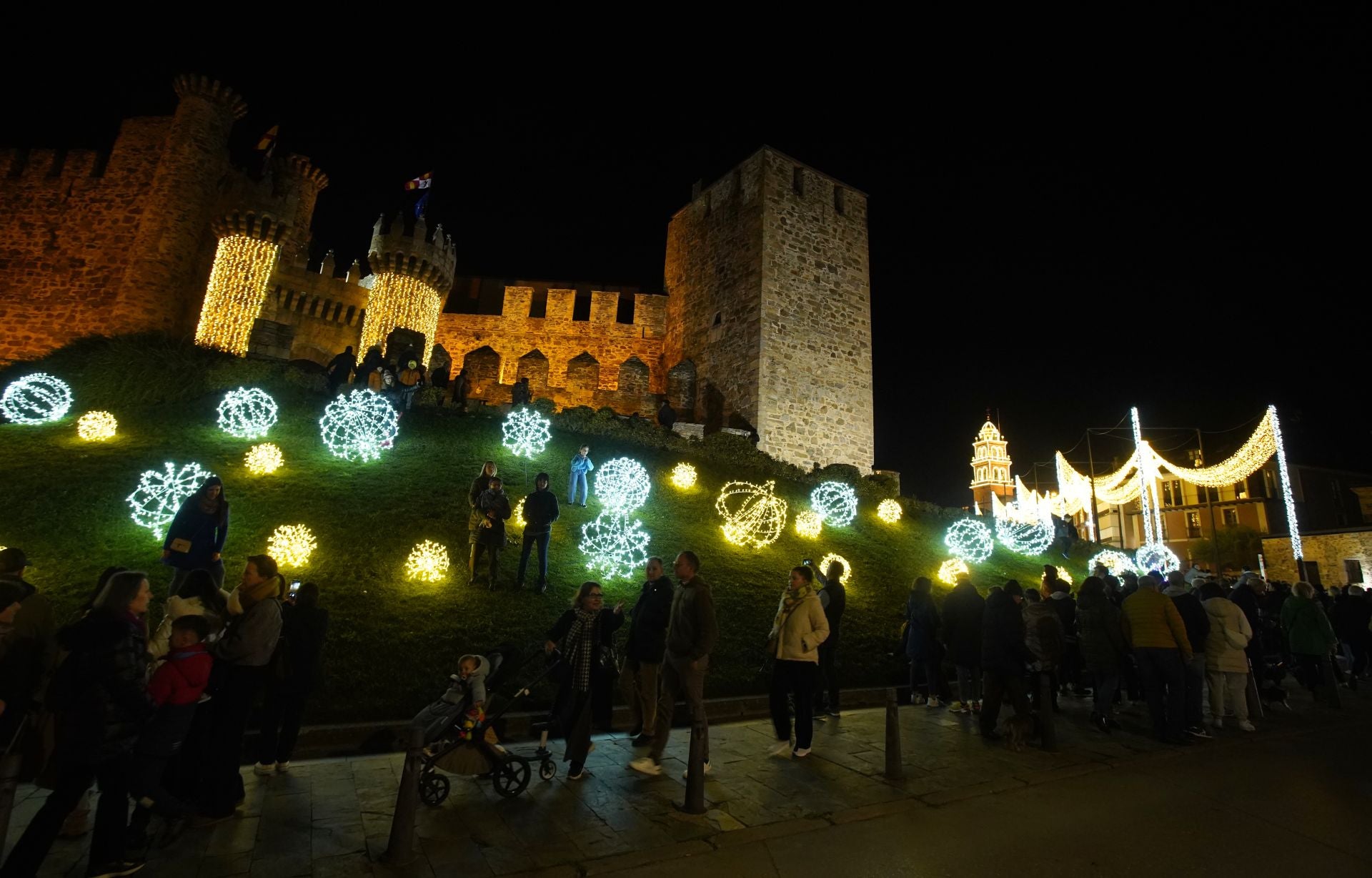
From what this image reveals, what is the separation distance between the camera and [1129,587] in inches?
405

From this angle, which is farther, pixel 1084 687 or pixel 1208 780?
pixel 1084 687

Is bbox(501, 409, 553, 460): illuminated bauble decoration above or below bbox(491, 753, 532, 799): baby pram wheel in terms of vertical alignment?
above

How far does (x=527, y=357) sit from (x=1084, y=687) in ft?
68.6

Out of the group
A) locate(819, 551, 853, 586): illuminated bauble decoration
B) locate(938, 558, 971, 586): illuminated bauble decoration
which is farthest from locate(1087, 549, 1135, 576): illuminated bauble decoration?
locate(819, 551, 853, 586): illuminated bauble decoration

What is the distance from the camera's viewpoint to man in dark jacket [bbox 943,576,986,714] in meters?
8.09

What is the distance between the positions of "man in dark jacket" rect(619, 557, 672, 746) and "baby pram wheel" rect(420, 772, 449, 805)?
2054mm

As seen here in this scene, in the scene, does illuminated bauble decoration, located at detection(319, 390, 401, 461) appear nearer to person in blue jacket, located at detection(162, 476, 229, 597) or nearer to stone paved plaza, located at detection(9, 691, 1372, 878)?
person in blue jacket, located at detection(162, 476, 229, 597)

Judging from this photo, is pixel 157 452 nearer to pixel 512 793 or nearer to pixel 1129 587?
pixel 512 793

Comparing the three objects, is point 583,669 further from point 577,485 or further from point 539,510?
point 577,485

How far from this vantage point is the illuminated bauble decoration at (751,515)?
13.9 metres

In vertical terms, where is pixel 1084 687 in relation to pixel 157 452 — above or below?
below

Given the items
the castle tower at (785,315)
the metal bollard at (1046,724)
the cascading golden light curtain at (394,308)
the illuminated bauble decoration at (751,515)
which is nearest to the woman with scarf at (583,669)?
the metal bollard at (1046,724)

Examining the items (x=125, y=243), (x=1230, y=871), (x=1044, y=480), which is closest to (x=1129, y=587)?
(x=1230, y=871)

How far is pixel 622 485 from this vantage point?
13.9 meters
